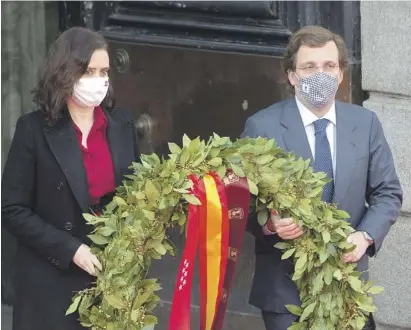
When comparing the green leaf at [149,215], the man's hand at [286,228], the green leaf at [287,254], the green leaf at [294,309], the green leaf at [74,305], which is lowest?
the green leaf at [294,309]

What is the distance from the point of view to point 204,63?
6.94 meters

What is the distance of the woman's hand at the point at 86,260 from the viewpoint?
525 cm

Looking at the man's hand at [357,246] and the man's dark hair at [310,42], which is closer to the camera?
the man's hand at [357,246]

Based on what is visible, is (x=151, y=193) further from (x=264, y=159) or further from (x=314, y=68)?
(x=314, y=68)

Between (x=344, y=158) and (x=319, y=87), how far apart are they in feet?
0.91

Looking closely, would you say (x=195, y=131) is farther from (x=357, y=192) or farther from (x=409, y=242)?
(x=357, y=192)

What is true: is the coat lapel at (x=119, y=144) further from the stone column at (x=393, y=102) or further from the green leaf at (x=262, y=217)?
the stone column at (x=393, y=102)

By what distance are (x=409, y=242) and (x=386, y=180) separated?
114 centimetres

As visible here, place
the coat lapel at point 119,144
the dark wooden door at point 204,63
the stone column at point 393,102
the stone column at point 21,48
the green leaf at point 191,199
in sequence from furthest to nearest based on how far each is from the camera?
the stone column at point 21,48, the dark wooden door at point 204,63, the stone column at point 393,102, the coat lapel at point 119,144, the green leaf at point 191,199

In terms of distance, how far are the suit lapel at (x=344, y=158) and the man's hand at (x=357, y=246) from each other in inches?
6.0

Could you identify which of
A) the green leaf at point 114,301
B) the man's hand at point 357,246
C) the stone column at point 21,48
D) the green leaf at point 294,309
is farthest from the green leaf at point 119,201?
the stone column at point 21,48

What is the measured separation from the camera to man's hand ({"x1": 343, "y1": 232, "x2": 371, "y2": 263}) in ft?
17.1

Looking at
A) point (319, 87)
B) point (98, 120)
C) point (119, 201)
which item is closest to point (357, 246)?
point (319, 87)

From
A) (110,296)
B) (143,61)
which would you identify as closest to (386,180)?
(110,296)
